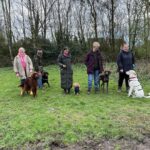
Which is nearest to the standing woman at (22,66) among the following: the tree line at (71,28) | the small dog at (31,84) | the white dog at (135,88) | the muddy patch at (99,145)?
the small dog at (31,84)

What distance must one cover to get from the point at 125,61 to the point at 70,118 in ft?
13.9

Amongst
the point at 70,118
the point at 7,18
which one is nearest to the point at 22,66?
the point at 70,118

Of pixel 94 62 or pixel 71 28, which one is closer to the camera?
pixel 94 62

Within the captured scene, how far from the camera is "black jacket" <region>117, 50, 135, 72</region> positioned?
1102cm

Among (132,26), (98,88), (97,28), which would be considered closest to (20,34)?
(97,28)

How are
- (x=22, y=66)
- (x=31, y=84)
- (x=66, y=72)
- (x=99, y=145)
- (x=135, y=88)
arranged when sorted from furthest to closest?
(x=66, y=72)
(x=22, y=66)
(x=31, y=84)
(x=135, y=88)
(x=99, y=145)

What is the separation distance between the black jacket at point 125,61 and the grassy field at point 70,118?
1019mm

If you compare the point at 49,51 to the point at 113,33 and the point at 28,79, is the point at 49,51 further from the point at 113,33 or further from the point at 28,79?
the point at 28,79

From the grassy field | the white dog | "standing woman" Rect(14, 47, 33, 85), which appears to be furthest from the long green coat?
the white dog

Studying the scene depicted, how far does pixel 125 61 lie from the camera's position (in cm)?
1102

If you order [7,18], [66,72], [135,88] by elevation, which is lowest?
[135,88]

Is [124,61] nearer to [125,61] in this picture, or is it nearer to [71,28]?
[125,61]

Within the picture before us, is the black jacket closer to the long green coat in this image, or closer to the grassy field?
the grassy field

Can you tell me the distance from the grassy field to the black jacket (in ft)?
3.34
